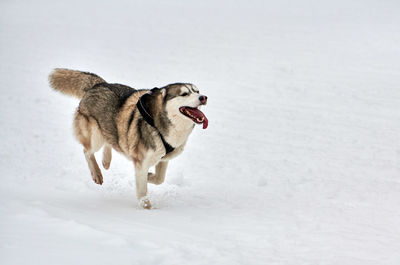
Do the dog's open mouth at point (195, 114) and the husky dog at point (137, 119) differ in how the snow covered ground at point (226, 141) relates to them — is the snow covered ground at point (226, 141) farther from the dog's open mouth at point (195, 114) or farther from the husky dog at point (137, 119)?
the dog's open mouth at point (195, 114)

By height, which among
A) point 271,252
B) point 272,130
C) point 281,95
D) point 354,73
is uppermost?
point 354,73

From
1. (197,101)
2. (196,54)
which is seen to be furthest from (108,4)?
(197,101)

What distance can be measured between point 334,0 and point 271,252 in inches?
666

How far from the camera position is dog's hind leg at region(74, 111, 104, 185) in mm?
5652

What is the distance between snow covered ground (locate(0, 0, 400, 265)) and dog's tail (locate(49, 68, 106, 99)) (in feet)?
3.73

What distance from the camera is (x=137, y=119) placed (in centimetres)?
512

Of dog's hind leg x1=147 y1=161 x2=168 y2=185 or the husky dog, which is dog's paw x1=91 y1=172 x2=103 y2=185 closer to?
the husky dog

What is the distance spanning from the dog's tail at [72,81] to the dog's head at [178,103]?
1.30 meters

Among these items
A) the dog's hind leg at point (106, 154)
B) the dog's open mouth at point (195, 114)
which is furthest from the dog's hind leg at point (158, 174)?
the dog's open mouth at point (195, 114)

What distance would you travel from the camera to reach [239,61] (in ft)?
40.1

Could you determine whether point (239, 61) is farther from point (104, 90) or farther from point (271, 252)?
point (271, 252)

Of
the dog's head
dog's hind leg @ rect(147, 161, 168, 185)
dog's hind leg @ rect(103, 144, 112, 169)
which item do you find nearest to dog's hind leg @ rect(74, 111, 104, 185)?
dog's hind leg @ rect(103, 144, 112, 169)

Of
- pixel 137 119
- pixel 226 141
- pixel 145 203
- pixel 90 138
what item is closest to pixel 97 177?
pixel 90 138

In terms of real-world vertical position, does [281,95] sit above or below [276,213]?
above
